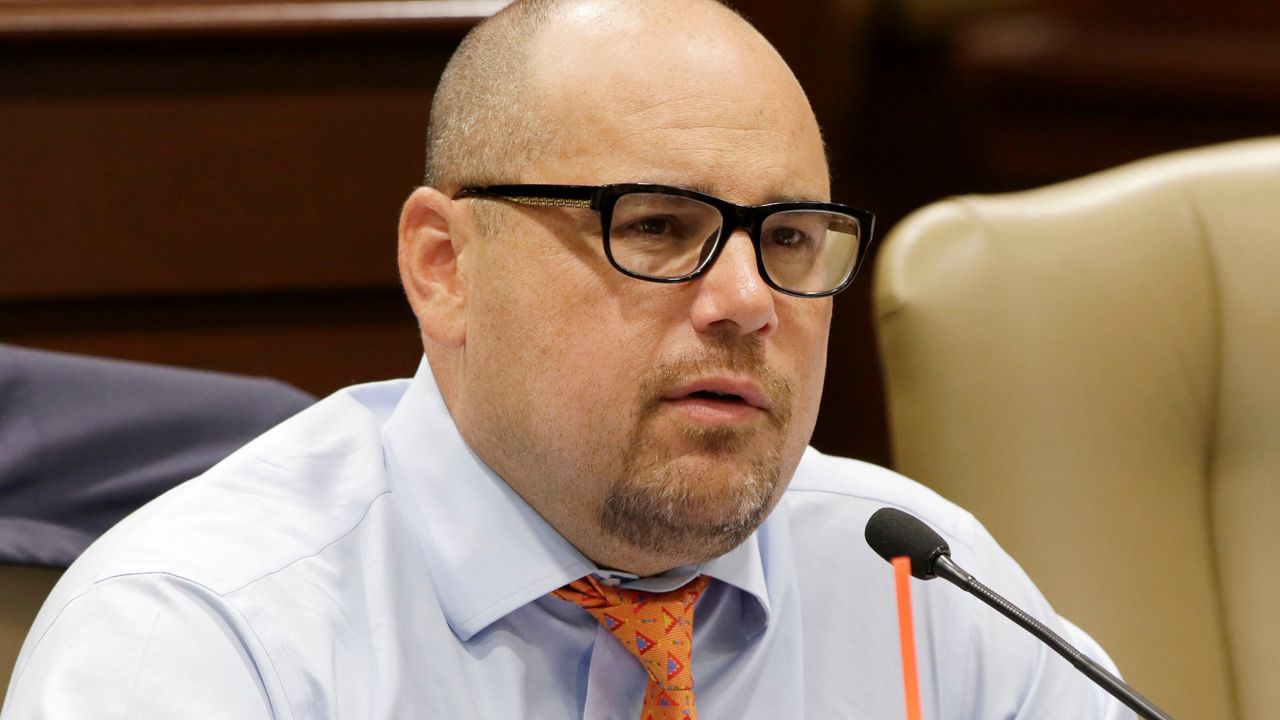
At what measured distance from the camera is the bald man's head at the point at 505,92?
3.03ft

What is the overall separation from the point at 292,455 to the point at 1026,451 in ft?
2.13

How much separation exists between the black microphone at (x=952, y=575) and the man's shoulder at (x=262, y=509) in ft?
1.10

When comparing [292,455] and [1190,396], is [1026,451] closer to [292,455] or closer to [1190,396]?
[1190,396]

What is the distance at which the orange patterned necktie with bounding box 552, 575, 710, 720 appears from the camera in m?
0.90

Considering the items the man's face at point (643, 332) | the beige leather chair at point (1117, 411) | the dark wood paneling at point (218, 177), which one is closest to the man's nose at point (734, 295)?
the man's face at point (643, 332)

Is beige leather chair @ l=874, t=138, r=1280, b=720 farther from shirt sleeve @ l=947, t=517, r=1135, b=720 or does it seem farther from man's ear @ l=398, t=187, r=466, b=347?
man's ear @ l=398, t=187, r=466, b=347

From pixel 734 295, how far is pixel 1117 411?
568 millimetres

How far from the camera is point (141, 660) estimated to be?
30.8 inches

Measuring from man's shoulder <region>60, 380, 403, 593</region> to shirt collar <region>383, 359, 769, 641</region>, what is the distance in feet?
0.09

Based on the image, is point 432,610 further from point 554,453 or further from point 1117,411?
point 1117,411

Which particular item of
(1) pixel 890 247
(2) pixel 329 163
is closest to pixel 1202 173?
(1) pixel 890 247

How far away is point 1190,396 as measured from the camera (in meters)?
1.30

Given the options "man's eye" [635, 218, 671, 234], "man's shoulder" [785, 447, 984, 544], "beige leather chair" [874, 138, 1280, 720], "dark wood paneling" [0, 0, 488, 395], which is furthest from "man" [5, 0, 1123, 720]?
"dark wood paneling" [0, 0, 488, 395]

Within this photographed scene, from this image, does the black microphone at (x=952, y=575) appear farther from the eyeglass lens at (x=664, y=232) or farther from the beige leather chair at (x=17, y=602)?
the beige leather chair at (x=17, y=602)
